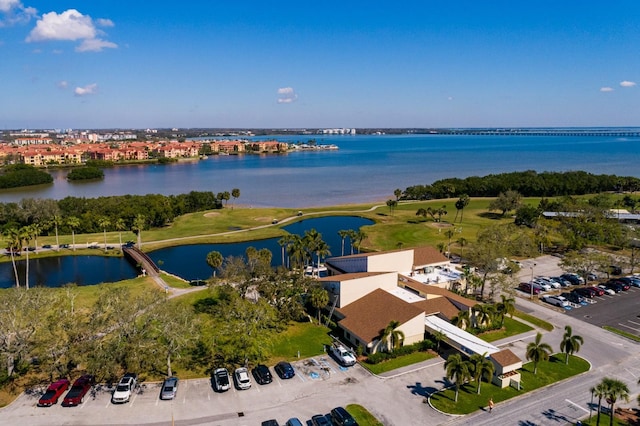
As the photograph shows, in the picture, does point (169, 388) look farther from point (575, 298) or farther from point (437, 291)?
point (575, 298)

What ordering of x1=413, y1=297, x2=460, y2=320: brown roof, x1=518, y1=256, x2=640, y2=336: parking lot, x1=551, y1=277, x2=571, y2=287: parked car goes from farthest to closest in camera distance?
x1=551, y1=277, x2=571, y2=287: parked car
x1=518, y1=256, x2=640, y2=336: parking lot
x1=413, y1=297, x2=460, y2=320: brown roof

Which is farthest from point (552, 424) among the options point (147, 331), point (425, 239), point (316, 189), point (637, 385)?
point (316, 189)

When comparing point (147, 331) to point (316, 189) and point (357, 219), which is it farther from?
→ point (316, 189)

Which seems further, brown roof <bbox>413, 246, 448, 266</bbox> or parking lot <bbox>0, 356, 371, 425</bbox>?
brown roof <bbox>413, 246, 448, 266</bbox>

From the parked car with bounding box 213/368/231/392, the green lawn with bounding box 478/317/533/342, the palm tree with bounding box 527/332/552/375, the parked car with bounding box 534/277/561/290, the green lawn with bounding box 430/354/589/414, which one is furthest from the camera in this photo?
the parked car with bounding box 534/277/561/290

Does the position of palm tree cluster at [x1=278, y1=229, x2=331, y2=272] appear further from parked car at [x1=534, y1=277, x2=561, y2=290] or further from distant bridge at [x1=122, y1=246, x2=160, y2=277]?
parked car at [x1=534, y1=277, x2=561, y2=290]

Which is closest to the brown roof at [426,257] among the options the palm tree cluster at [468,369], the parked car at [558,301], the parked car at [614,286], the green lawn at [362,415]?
the parked car at [558,301]

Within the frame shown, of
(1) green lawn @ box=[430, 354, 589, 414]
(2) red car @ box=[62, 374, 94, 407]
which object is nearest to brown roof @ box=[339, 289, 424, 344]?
(1) green lawn @ box=[430, 354, 589, 414]
